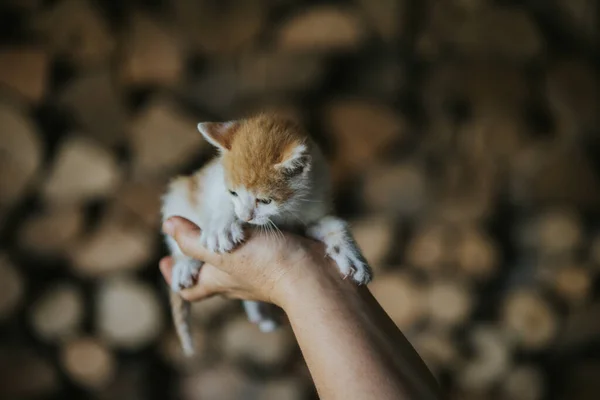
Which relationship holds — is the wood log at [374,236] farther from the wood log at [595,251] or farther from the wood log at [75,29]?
the wood log at [75,29]

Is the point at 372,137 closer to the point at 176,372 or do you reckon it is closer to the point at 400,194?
the point at 400,194

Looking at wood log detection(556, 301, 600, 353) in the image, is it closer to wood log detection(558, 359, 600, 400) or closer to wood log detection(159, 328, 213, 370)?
wood log detection(558, 359, 600, 400)

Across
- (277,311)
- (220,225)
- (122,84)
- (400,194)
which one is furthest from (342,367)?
(122,84)

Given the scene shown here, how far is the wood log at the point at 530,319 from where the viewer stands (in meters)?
1.54

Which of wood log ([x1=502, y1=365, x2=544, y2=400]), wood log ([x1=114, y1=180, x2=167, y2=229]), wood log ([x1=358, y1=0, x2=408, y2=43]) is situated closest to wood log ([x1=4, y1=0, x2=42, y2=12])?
wood log ([x1=114, y1=180, x2=167, y2=229])

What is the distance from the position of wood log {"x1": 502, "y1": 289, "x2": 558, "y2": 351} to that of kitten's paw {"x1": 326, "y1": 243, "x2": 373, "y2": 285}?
91 centimetres

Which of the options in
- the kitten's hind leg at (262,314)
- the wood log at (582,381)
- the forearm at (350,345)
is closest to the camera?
the forearm at (350,345)

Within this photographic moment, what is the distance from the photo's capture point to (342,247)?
829 mm

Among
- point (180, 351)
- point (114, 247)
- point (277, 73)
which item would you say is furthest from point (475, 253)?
point (114, 247)

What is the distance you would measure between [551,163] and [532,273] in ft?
1.05

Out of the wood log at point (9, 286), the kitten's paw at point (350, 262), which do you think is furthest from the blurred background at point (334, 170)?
the kitten's paw at point (350, 262)

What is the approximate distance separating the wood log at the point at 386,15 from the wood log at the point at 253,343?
2.87 feet

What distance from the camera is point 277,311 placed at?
1.06 metres

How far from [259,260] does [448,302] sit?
89 centimetres
